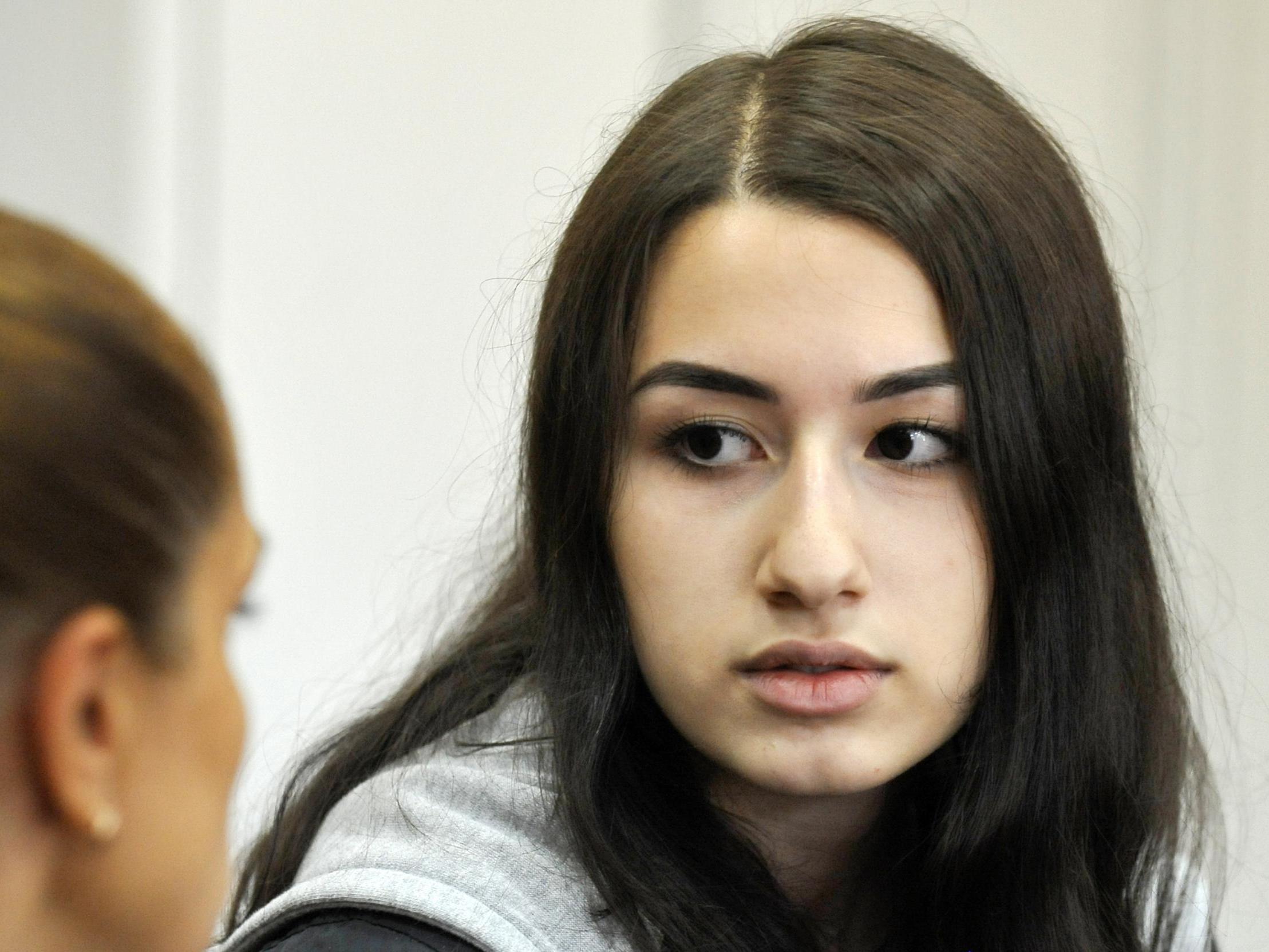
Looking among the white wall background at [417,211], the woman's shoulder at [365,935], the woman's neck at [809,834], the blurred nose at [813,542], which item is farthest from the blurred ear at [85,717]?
the white wall background at [417,211]

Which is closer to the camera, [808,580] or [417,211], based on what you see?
[808,580]

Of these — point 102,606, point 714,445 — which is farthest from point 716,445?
point 102,606

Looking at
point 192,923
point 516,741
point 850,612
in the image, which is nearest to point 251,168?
point 516,741

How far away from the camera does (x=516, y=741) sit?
1206mm

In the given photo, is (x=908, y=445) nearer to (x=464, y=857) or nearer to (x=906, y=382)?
(x=906, y=382)

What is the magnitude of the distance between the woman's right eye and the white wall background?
1.23 meters

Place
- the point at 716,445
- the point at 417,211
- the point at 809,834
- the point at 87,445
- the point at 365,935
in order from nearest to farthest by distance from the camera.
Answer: the point at 87,445
the point at 365,935
the point at 716,445
the point at 809,834
the point at 417,211

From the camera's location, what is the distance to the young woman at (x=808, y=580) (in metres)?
1.06

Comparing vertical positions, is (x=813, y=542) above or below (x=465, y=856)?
above

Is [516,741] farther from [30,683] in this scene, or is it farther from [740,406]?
[30,683]

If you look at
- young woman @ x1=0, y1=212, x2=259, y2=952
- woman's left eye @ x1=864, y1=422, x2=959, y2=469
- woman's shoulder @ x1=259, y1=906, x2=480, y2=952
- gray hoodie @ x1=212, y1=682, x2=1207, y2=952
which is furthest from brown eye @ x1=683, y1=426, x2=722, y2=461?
young woman @ x1=0, y1=212, x2=259, y2=952

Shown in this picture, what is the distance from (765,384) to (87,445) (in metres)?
0.54

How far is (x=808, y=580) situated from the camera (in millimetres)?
1021

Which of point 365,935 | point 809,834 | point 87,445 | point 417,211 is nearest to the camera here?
point 87,445
